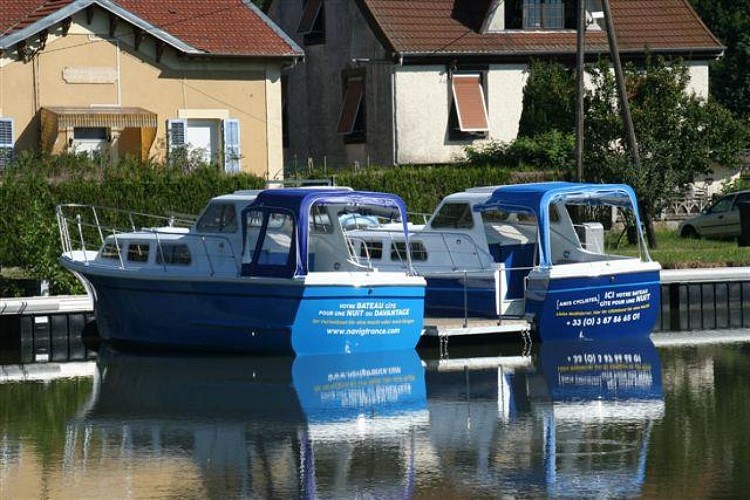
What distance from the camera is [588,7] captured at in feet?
172

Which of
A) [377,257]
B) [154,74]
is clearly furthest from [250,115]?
[377,257]

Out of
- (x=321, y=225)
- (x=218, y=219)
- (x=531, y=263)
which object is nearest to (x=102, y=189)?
(x=218, y=219)

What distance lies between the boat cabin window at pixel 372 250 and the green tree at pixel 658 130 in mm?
11322

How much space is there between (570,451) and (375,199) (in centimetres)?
972

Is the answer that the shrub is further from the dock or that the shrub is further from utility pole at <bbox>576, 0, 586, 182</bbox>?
the dock

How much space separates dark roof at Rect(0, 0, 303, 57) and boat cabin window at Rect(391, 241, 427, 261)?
12993 mm

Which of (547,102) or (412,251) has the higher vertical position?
(547,102)

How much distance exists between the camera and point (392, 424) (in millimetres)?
23078

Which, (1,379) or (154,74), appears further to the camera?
(154,74)

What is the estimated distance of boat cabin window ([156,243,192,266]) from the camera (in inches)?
1199

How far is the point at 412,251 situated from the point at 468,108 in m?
18.7

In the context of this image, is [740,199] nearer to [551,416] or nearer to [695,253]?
[695,253]

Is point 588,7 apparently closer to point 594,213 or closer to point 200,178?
point 594,213

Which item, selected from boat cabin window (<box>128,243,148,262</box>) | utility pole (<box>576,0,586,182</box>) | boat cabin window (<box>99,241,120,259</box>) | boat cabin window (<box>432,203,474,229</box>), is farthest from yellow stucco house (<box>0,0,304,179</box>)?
boat cabin window (<box>432,203,474,229</box>)
